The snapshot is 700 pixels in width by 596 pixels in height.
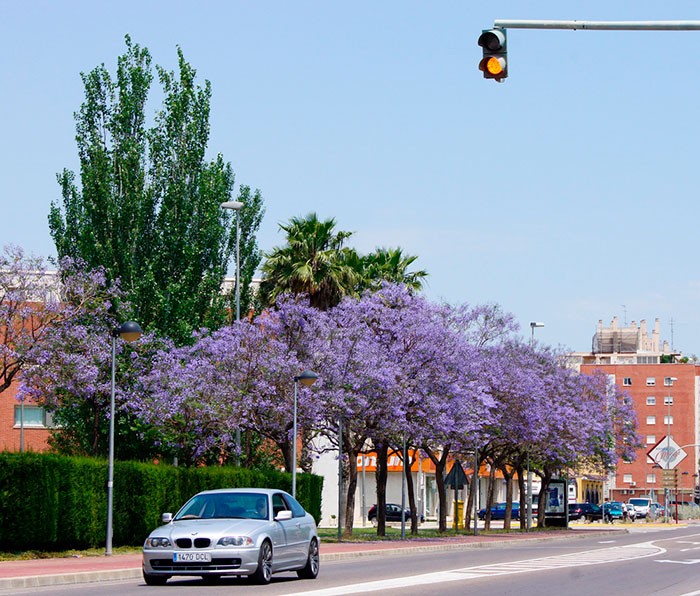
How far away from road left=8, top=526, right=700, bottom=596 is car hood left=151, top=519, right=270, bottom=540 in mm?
811

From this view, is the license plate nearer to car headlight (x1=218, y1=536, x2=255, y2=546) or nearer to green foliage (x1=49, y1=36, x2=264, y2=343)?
car headlight (x1=218, y1=536, x2=255, y2=546)

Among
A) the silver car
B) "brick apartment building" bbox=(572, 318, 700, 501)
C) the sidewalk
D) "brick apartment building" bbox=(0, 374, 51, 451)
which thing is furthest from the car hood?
"brick apartment building" bbox=(572, 318, 700, 501)

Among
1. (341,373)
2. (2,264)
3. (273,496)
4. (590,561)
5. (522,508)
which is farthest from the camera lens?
(522,508)

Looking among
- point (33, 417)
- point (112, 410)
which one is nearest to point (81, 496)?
point (112, 410)

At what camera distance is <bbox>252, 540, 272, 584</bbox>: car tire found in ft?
64.7

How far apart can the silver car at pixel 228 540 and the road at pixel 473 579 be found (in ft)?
0.99

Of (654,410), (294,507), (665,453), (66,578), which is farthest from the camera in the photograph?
(654,410)

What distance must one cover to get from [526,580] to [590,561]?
8.42 m

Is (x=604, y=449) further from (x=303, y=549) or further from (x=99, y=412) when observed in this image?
(x=303, y=549)

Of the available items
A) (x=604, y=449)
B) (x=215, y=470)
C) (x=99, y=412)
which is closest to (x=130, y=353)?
(x=99, y=412)

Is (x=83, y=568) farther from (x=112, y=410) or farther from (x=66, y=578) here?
(x=112, y=410)

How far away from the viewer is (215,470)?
123 ft

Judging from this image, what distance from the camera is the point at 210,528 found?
19.9 meters

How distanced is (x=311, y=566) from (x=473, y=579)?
2832mm
